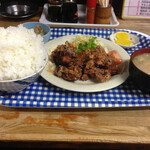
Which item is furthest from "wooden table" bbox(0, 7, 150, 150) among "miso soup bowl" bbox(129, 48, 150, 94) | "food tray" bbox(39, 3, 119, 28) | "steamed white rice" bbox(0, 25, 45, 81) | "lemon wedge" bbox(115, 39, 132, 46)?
"food tray" bbox(39, 3, 119, 28)

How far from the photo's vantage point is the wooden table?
1.27 meters

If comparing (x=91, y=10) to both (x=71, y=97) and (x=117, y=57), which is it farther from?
(x=71, y=97)

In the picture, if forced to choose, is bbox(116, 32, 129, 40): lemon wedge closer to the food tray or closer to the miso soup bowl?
the food tray

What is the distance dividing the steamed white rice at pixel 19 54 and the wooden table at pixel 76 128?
0.35 m

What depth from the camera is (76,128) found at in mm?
1331

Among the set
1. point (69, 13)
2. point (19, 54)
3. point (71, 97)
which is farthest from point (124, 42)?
point (19, 54)

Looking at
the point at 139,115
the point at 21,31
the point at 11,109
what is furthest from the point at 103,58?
the point at 11,109

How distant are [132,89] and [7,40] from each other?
51.5 inches

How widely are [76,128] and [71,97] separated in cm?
30

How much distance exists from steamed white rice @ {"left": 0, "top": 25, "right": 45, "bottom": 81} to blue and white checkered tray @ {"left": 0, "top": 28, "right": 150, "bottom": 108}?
0.23 metres

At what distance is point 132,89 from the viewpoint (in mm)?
1621

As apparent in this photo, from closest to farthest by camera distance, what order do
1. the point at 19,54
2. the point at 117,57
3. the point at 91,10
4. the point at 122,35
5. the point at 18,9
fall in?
the point at 19,54
the point at 117,57
the point at 122,35
the point at 91,10
the point at 18,9

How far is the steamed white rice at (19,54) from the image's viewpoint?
1365 mm

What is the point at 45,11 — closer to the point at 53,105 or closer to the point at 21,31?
the point at 21,31
